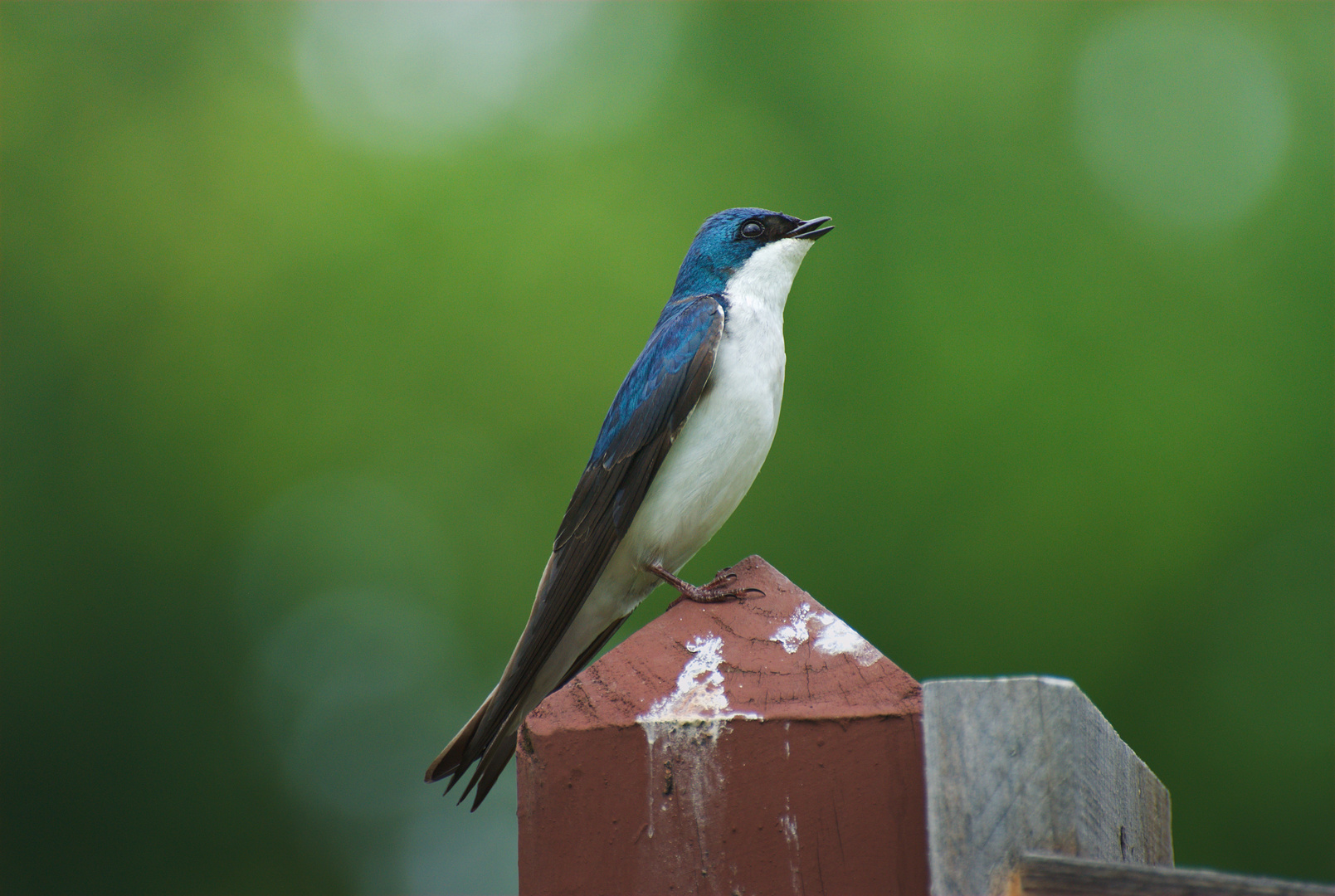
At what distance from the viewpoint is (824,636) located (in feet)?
6.00

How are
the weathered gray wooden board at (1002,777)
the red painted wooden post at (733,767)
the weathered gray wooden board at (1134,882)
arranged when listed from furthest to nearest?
the red painted wooden post at (733,767) → the weathered gray wooden board at (1002,777) → the weathered gray wooden board at (1134,882)

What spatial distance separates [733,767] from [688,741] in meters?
0.09

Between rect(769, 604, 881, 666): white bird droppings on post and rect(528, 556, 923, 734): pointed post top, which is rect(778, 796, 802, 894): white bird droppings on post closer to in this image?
rect(528, 556, 923, 734): pointed post top

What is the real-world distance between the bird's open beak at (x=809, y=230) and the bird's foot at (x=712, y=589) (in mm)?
1529

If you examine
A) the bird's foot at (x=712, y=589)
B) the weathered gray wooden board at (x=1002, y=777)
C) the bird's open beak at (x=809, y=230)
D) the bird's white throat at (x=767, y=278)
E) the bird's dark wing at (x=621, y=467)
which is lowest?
the weathered gray wooden board at (x=1002, y=777)

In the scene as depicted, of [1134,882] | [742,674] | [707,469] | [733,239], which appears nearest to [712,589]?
[742,674]

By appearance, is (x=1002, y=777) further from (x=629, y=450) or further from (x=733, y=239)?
(x=733, y=239)

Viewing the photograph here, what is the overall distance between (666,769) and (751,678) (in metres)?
0.20

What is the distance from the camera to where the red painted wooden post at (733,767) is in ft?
5.54

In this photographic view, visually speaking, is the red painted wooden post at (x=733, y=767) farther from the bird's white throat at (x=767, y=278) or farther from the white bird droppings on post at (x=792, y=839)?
the bird's white throat at (x=767, y=278)

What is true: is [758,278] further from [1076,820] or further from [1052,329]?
[1052,329]

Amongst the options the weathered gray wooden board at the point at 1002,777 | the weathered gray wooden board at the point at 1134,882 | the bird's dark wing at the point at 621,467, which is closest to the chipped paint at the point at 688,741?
the weathered gray wooden board at the point at 1002,777

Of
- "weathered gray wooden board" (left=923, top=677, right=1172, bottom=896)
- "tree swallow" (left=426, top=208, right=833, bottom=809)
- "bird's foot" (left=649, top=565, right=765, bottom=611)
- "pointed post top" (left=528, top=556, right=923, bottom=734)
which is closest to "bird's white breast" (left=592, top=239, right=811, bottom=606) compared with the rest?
"tree swallow" (left=426, top=208, right=833, bottom=809)

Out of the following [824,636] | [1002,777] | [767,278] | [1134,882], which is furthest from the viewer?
[767,278]
